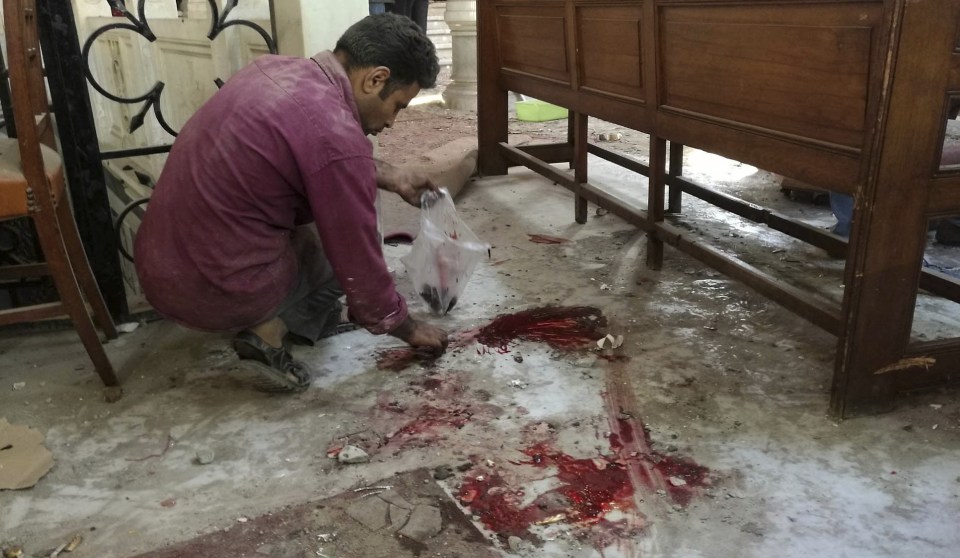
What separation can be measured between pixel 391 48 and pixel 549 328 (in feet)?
3.62

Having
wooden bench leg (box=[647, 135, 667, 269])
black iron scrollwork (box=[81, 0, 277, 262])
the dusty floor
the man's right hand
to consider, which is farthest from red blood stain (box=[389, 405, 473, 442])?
wooden bench leg (box=[647, 135, 667, 269])

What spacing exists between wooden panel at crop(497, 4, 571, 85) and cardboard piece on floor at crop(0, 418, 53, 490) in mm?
2511

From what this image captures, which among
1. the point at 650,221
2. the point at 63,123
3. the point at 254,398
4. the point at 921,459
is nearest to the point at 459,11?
the point at 650,221

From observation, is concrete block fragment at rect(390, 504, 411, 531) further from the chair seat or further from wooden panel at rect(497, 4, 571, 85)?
wooden panel at rect(497, 4, 571, 85)

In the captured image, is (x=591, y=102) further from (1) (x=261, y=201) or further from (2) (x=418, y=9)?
(2) (x=418, y=9)

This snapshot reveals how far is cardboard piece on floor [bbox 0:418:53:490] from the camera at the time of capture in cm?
184

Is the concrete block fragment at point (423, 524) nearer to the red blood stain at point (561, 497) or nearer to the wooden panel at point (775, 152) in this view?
the red blood stain at point (561, 497)

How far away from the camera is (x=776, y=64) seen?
2.09 metres

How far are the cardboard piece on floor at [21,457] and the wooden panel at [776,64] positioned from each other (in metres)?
2.09

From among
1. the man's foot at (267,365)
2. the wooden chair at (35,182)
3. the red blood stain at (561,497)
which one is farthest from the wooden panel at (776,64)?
the wooden chair at (35,182)

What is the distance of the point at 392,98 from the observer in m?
2.11

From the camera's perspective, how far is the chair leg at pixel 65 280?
2.07 m

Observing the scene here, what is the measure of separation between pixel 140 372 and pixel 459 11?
597cm

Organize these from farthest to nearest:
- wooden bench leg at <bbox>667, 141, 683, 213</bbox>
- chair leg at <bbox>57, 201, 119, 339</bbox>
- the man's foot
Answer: wooden bench leg at <bbox>667, 141, 683, 213</bbox>, chair leg at <bbox>57, 201, 119, 339</bbox>, the man's foot
